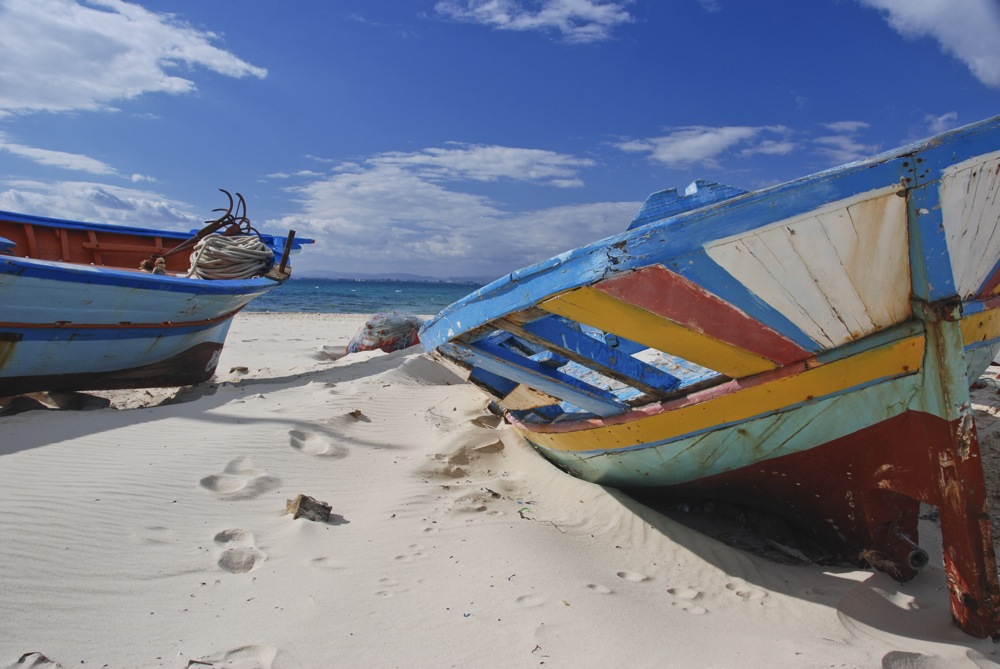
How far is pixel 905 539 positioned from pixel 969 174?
1552 millimetres

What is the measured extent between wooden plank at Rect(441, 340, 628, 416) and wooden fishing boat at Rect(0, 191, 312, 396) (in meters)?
3.86

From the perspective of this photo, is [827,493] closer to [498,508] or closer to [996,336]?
[996,336]

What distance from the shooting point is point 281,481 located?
11.2 ft

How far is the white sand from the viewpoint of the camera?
1953mm

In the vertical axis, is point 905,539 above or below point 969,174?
below

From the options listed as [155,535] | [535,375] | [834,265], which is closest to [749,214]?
[834,265]

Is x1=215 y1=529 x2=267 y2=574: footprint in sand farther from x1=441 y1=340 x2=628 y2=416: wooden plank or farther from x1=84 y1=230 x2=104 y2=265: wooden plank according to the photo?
x1=84 y1=230 x2=104 y2=265: wooden plank

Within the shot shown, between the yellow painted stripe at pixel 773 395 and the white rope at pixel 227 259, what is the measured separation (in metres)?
5.82

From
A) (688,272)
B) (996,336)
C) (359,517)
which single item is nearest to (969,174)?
(688,272)

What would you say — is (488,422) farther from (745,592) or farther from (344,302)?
(344,302)

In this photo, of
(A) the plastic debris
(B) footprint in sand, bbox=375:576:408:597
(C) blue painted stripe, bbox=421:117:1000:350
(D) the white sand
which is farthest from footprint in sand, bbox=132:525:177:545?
(A) the plastic debris

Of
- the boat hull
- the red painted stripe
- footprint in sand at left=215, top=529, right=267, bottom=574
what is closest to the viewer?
the red painted stripe

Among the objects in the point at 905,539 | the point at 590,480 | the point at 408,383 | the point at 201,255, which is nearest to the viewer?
the point at 905,539

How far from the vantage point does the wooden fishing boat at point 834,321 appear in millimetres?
2084
